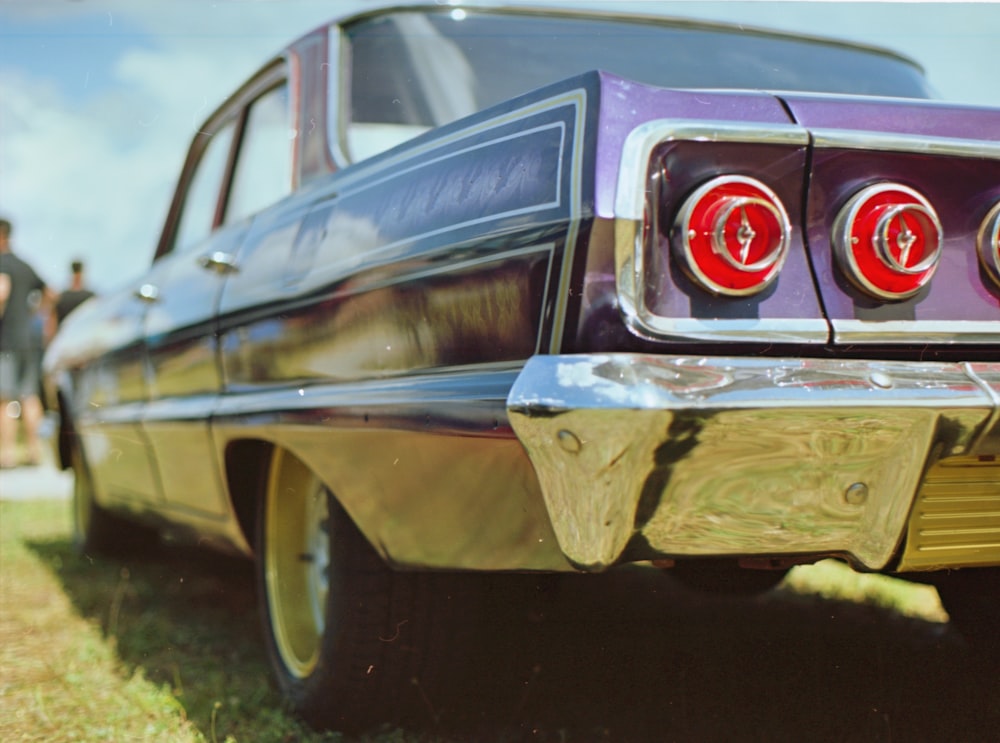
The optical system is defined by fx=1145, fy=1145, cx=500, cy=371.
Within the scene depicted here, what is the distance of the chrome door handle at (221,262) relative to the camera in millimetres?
2824

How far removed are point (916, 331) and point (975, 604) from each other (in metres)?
1.00

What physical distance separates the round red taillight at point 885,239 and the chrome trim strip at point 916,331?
5 cm

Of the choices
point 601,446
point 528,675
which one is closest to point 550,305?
point 601,446

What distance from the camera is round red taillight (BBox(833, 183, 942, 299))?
5.55ft

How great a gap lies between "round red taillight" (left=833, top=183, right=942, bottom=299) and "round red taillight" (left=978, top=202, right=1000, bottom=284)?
10 cm

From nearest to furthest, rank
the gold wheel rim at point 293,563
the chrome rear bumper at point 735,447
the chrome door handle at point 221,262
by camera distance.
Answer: the chrome rear bumper at point 735,447
the gold wheel rim at point 293,563
the chrome door handle at point 221,262

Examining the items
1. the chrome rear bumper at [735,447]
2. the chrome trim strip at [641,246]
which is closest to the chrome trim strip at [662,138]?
the chrome trim strip at [641,246]

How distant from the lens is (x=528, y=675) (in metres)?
2.69

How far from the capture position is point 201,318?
9.62 feet

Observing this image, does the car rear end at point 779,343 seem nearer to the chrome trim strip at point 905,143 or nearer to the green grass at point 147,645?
the chrome trim strip at point 905,143

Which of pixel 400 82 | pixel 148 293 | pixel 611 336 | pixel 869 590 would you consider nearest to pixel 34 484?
pixel 148 293

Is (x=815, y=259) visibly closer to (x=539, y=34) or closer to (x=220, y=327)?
(x=539, y=34)

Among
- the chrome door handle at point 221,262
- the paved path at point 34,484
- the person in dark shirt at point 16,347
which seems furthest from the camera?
the paved path at point 34,484

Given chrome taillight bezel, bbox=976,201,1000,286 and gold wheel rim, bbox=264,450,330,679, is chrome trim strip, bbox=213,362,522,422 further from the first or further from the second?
chrome taillight bezel, bbox=976,201,1000,286
